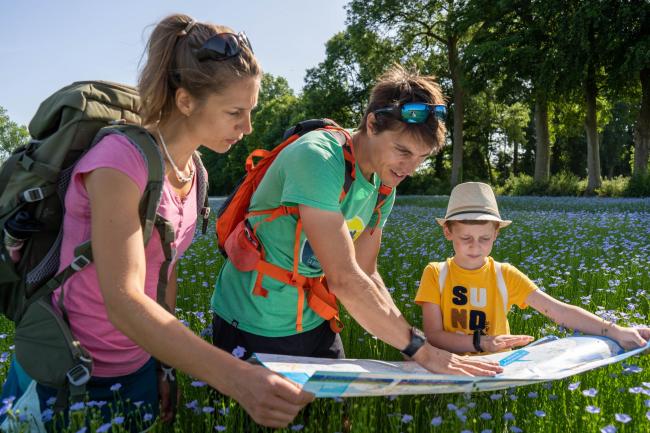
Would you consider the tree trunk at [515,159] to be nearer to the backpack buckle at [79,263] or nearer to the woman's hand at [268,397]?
the backpack buckle at [79,263]

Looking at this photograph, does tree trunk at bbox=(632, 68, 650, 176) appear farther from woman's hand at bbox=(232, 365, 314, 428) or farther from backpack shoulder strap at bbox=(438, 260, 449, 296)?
woman's hand at bbox=(232, 365, 314, 428)

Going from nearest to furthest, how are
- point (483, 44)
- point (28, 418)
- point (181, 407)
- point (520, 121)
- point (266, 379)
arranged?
point (266, 379), point (28, 418), point (181, 407), point (483, 44), point (520, 121)

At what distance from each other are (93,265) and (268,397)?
2.90 feet

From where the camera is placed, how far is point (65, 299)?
6.53 feet

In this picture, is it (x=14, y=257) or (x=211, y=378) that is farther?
(x=14, y=257)

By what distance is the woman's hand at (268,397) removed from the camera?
5.04 feet

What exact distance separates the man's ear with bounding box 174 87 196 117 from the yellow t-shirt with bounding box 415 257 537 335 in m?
1.56

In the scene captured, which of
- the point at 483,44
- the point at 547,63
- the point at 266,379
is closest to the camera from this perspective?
the point at 266,379

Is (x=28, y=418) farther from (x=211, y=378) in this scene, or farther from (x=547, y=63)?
(x=547, y=63)

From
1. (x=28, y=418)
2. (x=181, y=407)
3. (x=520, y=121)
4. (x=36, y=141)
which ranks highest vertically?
(x=520, y=121)

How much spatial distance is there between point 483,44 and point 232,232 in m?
27.3

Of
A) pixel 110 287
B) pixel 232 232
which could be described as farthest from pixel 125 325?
pixel 232 232

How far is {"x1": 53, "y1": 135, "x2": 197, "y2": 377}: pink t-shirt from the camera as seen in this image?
1.82m

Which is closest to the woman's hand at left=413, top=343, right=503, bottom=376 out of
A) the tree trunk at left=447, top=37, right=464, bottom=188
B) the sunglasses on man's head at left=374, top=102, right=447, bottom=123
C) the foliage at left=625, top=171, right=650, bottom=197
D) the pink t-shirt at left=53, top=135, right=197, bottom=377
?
the sunglasses on man's head at left=374, top=102, right=447, bottom=123
